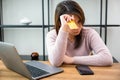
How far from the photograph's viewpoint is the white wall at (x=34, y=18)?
3000 mm

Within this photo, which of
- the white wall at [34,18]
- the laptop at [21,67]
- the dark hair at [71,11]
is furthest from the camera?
the white wall at [34,18]

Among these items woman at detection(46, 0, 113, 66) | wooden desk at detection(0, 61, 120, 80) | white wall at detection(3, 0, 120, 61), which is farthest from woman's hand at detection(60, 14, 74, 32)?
white wall at detection(3, 0, 120, 61)

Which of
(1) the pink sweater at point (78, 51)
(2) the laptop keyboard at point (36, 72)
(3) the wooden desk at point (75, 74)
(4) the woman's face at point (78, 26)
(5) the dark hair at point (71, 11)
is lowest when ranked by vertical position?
(3) the wooden desk at point (75, 74)

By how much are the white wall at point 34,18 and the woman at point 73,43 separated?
55.7 inches

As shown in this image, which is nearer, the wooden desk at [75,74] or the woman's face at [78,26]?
the wooden desk at [75,74]

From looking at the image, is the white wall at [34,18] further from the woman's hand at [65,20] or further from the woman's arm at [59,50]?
the woman's arm at [59,50]

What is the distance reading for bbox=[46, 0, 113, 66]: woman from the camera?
1382 millimetres

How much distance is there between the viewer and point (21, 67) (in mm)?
1088

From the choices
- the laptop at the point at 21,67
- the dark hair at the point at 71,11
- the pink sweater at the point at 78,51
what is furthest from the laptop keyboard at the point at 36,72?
the dark hair at the point at 71,11

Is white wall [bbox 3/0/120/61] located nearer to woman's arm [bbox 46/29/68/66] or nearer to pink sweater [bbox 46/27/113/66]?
pink sweater [bbox 46/27/113/66]

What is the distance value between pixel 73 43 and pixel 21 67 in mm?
623

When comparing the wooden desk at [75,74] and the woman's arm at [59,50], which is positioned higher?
the woman's arm at [59,50]

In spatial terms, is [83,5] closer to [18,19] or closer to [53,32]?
[18,19]

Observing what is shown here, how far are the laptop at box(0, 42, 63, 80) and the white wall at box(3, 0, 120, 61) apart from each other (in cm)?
184
